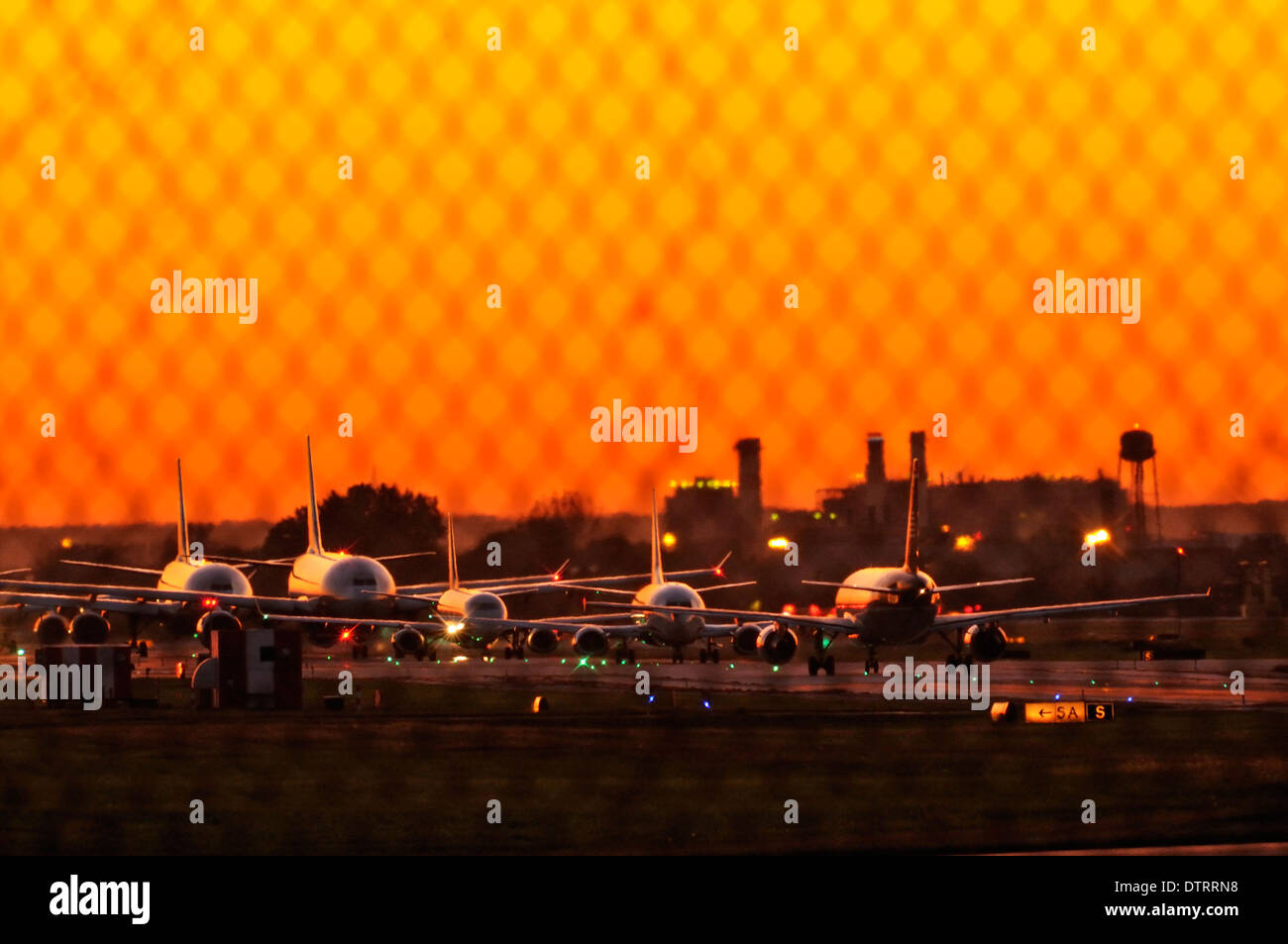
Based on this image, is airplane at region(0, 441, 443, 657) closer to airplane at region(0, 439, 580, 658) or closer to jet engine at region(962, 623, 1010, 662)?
airplane at region(0, 439, 580, 658)

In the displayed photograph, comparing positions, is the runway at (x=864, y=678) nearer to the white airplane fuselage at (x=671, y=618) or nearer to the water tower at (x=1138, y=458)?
the white airplane fuselage at (x=671, y=618)

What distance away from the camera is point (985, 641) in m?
54.8

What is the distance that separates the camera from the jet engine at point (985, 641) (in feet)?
180

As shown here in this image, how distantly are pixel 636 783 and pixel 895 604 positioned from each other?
34865 mm

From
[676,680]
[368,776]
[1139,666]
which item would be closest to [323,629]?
[676,680]

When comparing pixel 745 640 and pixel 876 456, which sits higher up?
pixel 876 456

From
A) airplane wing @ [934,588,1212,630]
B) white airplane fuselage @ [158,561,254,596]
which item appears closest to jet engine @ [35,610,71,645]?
white airplane fuselage @ [158,561,254,596]

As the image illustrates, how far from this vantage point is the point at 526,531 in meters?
19.5

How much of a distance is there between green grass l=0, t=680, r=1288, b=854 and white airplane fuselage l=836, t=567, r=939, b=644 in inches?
798

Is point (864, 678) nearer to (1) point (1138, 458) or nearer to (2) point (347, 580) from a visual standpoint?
(2) point (347, 580)

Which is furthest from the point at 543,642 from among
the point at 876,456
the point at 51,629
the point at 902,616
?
the point at 876,456

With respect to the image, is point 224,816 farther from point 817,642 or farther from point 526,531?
point 817,642
